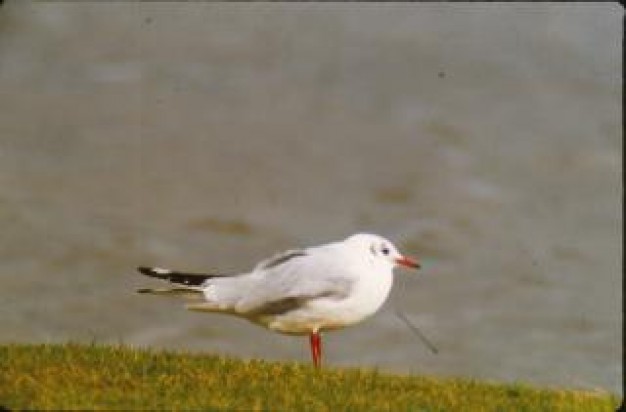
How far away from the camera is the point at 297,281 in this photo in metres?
6.21

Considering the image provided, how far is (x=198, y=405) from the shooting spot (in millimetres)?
5586

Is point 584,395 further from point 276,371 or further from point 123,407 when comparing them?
point 123,407

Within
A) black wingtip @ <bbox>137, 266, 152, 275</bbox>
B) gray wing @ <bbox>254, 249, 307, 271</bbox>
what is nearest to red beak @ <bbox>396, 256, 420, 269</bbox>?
gray wing @ <bbox>254, 249, 307, 271</bbox>

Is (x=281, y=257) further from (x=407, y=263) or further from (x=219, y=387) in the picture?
(x=219, y=387)

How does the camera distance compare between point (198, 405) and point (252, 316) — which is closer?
point (198, 405)

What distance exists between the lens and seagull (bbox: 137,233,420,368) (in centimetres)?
620

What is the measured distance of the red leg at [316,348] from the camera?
634 centimetres

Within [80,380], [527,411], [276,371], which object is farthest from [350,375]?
[80,380]

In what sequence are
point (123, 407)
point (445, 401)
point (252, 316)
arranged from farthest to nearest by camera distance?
point (252, 316)
point (445, 401)
point (123, 407)

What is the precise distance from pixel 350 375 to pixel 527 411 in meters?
0.82

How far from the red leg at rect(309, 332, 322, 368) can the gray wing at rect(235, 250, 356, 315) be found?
19cm

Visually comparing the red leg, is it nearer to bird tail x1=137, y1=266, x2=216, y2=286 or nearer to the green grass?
the green grass

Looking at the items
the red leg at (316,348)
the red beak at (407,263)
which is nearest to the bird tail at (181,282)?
the red leg at (316,348)

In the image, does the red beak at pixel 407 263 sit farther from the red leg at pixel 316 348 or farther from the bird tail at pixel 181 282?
the bird tail at pixel 181 282
